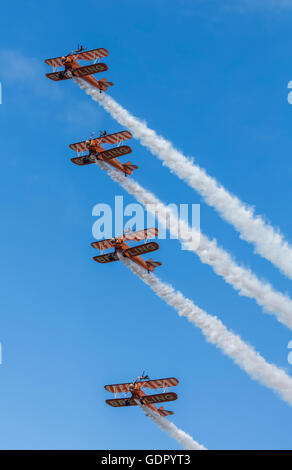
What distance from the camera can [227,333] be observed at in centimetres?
9619

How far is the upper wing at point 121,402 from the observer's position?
100812 mm

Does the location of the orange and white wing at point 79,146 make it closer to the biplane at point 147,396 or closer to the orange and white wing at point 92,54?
the orange and white wing at point 92,54

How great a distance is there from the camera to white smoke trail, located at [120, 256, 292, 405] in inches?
3580

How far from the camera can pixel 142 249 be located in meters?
99.3

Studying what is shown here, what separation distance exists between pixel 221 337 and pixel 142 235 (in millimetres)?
12054

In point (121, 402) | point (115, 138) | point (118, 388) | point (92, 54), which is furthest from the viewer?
point (115, 138)

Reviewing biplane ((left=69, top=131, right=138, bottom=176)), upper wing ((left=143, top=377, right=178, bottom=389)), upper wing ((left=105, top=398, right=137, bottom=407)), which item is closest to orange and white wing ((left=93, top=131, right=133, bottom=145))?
biplane ((left=69, top=131, right=138, bottom=176))

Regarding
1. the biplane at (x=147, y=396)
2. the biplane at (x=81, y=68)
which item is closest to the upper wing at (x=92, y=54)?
the biplane at (x=81, y=68)

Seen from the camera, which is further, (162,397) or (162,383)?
(162,383)

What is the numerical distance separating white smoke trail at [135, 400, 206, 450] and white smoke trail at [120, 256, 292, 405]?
7616 mm

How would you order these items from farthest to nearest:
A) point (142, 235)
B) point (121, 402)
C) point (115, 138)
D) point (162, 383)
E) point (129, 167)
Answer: point (129, 167)
point (115, 138)
point (121, 402)
point (142, 235)
point (162, 383)

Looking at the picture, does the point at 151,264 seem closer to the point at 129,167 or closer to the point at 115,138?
the point at 129,167

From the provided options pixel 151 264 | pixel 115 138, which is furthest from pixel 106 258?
pixel 115 138

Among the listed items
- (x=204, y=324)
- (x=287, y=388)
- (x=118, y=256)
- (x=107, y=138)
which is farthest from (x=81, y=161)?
(x=287, y=388)
